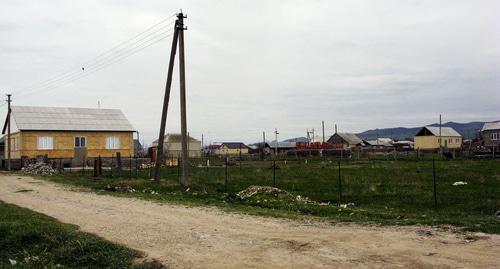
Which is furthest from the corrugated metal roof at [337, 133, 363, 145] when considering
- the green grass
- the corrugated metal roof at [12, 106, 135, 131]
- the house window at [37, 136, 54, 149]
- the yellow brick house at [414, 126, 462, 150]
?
the green grass

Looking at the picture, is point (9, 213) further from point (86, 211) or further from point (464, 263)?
point (464, 263)

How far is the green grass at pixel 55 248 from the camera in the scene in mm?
9039

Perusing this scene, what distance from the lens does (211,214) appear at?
564 inches

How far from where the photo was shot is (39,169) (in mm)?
42281

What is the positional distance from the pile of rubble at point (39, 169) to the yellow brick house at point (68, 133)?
7.27m

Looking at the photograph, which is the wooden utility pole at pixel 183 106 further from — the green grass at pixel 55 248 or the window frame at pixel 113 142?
the window frame at pixel 113 142

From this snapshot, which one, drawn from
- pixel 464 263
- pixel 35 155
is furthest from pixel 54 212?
pixel 35 155

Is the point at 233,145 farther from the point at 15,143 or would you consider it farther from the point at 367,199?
the point at 367,199

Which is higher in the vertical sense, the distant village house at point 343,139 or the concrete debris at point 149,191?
the distant village house at point 343,139

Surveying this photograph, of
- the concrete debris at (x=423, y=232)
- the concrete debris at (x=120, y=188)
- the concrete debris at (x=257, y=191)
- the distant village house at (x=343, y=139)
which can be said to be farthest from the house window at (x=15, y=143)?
the distant village house at (x=343, y=139)

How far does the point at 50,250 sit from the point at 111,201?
8205 mm

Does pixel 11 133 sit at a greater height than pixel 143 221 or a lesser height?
greater

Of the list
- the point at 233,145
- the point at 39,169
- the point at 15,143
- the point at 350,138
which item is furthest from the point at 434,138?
the point at 39,169

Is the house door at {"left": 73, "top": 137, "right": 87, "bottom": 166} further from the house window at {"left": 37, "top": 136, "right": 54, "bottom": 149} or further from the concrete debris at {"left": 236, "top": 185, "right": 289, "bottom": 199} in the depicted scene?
the concrete debris at {"left": 236, "top": 185, "right": 289, "bottom": 199}
